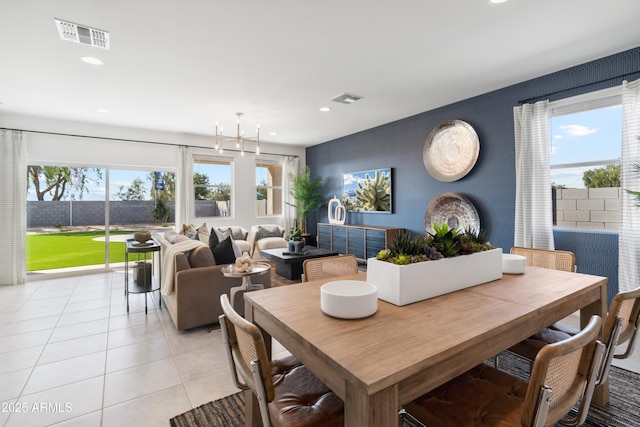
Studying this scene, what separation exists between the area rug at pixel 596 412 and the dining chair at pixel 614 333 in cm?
40

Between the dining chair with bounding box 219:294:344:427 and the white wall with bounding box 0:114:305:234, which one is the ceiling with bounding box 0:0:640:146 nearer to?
the white wall with bounding box 0:114:305:234

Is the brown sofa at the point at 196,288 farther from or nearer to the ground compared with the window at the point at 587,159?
nearer to the ground

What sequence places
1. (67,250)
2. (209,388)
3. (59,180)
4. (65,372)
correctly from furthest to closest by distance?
(67,250) < (59,180) < (65,372) < (209,388)

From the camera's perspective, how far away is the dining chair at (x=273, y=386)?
1.02 metres

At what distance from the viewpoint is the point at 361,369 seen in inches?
32.2

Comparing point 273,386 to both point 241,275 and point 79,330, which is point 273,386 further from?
point 79,330

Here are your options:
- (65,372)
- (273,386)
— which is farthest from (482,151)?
(65,372)

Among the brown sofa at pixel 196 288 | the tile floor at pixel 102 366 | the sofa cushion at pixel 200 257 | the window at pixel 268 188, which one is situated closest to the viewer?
the tile floor at pixel 102 366

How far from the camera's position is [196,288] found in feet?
9.56

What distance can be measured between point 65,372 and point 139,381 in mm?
632

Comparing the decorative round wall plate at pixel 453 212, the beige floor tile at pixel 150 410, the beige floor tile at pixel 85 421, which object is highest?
the decorative round wall plate at pixel 453 212

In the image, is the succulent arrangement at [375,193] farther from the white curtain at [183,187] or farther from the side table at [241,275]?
the white curtain at [183,187]

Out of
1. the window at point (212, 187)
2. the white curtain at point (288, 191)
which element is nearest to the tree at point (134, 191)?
the window at point (212, 187)

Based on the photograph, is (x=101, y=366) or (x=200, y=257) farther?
(x=200, y=257)
